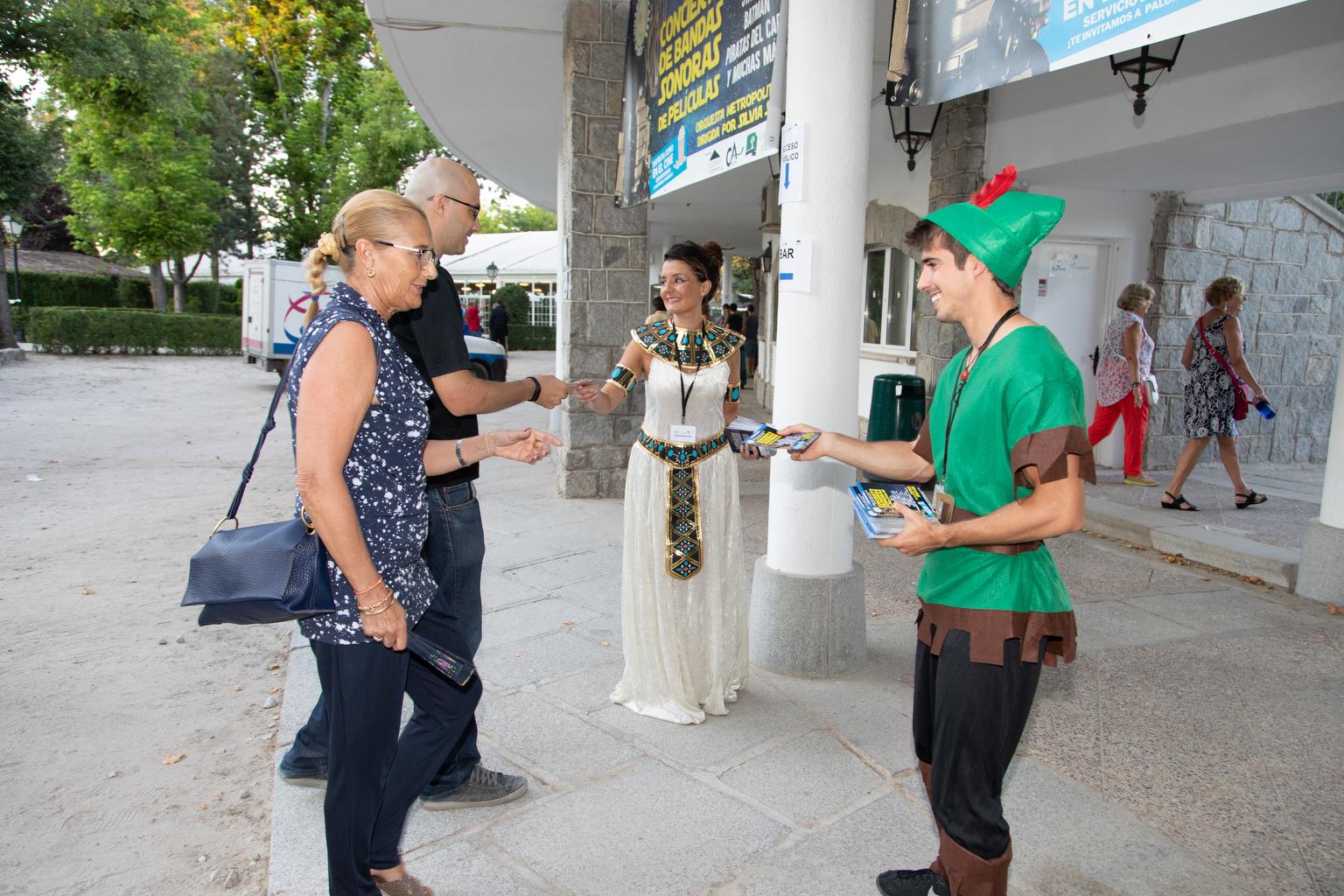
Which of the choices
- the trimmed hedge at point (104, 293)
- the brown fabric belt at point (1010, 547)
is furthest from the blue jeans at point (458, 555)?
the trimmed hedge at point (104, 293)

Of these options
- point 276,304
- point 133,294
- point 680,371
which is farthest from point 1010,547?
point 133,294

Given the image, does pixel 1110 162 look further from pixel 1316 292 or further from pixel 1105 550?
pixel 1316 292

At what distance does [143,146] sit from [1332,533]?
3307 centimetres

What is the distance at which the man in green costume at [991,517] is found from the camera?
189 cm

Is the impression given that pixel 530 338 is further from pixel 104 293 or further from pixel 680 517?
pixel 680 517

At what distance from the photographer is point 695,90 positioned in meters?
5.66

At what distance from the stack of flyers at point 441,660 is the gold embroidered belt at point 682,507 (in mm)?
1291

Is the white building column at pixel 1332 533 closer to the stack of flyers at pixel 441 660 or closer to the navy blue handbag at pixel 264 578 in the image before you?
the stack of flyers at pixel 441 660

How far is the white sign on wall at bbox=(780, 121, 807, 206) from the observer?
3.84 meters

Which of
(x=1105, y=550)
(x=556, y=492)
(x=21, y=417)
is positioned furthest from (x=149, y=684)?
(x=21, y=417)

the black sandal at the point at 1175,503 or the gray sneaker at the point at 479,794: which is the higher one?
the black sandal at the point at 1175,503

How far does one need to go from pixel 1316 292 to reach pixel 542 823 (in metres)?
10.8

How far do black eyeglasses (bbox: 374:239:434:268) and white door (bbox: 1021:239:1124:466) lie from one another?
25.5 ft

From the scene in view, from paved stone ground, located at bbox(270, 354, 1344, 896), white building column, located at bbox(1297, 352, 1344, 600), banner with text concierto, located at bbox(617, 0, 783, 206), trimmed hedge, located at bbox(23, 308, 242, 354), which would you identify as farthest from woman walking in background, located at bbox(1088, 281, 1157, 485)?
trimmed hedge, located at bbox(23, 308, 242, 354)
